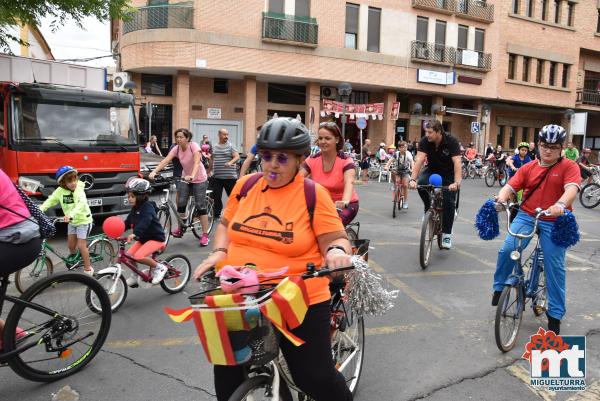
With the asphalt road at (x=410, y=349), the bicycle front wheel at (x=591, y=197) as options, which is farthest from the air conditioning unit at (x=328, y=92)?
the asphalt road at (x=410, y=349)

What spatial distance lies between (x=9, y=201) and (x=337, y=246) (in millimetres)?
2122

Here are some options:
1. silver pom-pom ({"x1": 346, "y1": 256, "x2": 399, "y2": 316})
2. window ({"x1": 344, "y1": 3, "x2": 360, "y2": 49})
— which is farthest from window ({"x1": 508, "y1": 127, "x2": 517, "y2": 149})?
silver pom-pom ({"x1": 346, "y1": 256, "x2": 399, "y2": 316})

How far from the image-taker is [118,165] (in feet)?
29.7

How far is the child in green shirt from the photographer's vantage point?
580cm

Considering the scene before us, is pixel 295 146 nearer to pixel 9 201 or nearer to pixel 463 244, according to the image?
pixel 9 201

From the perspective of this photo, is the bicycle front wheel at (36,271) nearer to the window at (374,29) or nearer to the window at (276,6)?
the window at (276,6)

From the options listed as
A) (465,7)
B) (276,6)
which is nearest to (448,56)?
(465,7)

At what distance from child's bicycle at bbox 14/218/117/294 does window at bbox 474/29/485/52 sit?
3094 cm

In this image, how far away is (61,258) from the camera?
234 inches

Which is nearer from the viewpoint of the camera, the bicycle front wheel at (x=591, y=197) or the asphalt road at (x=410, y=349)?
the asphalt road at (x=410, y=349)

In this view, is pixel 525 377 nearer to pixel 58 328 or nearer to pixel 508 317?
pixel 508 317

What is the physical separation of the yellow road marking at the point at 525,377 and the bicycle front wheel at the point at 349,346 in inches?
50.9

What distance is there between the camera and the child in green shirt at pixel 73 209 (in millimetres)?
5805

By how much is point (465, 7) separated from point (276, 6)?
41.9 ft
